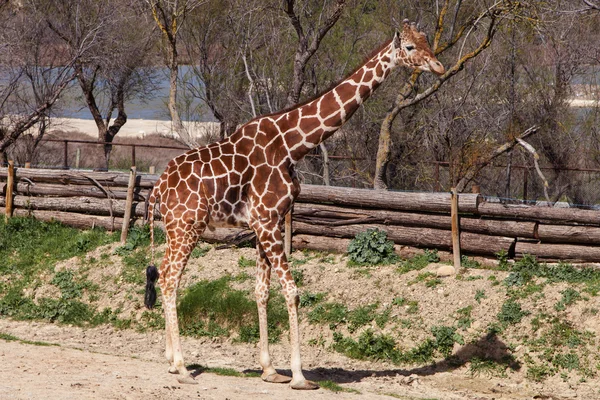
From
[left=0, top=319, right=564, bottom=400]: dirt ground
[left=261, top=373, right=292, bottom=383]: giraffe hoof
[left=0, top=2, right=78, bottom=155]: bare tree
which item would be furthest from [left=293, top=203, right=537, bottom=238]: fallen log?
[left=0, top=2, right=78, bottom=155]: bare tree

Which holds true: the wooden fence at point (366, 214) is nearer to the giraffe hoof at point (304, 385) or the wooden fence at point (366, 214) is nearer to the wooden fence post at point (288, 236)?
the wooden fence post at point (288, 236)

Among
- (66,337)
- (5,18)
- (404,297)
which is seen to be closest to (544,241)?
(404,297)

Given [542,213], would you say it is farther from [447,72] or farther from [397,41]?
[447,72]

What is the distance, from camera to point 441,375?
12.3m

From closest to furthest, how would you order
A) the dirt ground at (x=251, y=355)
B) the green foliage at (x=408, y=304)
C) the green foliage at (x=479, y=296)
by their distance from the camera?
the dirt ground at (x=251, y=355) < the green foliage at (x=479, y=296) < the green foliage at (x=408, y=304)

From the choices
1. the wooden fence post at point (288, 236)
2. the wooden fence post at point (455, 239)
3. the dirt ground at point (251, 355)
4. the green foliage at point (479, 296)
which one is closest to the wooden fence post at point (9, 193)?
the dirt ground at point (251, 355)

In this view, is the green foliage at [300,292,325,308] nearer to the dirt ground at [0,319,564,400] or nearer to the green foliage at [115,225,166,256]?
the dirt ground at [0,319,564,400]

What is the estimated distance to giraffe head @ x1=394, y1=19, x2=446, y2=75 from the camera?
11.4m

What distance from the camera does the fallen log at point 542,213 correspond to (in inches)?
564

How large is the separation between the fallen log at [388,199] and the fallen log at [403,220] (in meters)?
0.11

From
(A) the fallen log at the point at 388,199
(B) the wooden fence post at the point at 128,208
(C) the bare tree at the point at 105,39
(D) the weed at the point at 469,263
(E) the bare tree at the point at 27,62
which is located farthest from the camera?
(C) the bare tree at the point at 105,39

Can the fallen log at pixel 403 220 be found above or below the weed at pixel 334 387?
above

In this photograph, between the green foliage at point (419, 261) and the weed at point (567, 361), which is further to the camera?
the green foliage at point (419, 261)

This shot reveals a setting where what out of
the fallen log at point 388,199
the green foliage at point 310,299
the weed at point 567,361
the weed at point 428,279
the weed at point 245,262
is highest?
the fallen log at point 388,199
